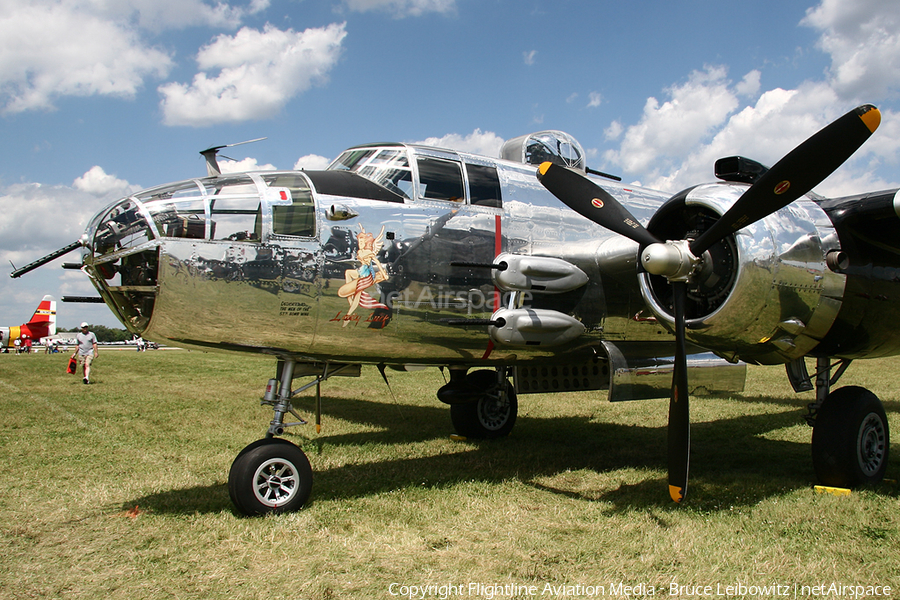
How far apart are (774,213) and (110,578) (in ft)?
21.6

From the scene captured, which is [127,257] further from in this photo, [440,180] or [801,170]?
[801,170]

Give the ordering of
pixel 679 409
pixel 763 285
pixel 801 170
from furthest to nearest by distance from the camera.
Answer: pixel 679 409 → pixel 763 285 → pixel 801 170

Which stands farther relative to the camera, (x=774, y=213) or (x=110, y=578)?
(x=774, y=213)

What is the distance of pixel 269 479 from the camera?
19.4ft

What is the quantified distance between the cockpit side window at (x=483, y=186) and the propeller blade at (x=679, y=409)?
2.28 metres

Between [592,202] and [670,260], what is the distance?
133cm

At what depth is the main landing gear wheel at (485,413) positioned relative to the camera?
10.2m

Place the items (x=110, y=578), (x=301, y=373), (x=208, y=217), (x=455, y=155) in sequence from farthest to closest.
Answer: (x=455, y=155), (x=301, y=373), (x=208, y=217), (x=110, y=578)

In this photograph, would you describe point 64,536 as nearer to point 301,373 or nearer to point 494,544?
point 301,373

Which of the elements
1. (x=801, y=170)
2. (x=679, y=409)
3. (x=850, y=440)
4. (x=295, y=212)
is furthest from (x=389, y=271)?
(x=850, y=440)

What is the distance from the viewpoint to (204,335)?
586 cm

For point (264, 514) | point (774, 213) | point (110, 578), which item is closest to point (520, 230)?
point (774, 213)

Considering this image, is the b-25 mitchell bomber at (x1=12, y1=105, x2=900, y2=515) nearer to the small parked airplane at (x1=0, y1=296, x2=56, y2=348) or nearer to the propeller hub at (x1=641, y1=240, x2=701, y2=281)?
the propeller hub at (x1=641, y1=240, x2=701, y2=281)

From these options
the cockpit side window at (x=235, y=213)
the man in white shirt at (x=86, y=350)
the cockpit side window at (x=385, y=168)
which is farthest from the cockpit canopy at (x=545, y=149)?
the man in white shirt at (x=86, y=350)
